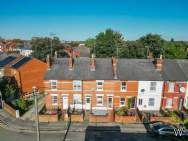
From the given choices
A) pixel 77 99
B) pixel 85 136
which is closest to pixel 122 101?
pixel 77 99

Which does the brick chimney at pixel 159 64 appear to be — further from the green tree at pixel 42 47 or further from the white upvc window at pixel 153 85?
the green tree at pixel 42 47

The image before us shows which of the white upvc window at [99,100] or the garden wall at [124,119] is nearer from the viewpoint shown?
the garden wall at [124,119]

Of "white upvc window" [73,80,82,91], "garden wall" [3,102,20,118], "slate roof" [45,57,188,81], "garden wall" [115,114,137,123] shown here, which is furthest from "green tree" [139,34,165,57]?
"garden wall" [3,102,20,118]

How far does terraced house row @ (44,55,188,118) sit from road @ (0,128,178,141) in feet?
20.1

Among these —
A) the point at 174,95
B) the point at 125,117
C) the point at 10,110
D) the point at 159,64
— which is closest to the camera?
the point at 125,117

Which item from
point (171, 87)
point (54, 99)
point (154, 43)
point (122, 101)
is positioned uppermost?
point (154, 43)

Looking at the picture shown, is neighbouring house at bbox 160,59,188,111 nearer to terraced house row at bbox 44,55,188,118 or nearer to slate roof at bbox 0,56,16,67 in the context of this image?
terraced house row at bbox 44,55,188,118

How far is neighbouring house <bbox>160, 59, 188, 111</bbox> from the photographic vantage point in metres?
34.0

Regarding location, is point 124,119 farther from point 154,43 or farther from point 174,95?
point 154,43

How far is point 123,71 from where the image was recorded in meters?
34.8

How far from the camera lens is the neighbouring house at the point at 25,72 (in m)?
41.8

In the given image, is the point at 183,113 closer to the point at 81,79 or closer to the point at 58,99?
the point at 81,79

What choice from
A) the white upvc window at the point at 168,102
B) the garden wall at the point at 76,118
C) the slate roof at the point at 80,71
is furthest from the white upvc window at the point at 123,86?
the garden wall at the point at 76,118

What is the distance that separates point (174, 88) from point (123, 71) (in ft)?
32.1
